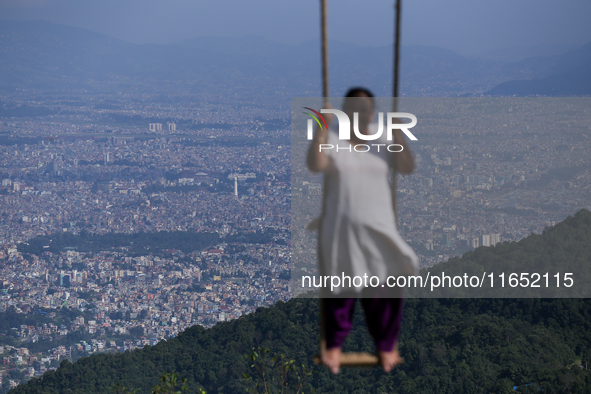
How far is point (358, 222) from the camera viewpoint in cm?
312

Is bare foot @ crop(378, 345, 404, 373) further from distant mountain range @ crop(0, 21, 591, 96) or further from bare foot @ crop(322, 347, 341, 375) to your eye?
distant mountain range @ crop(0, 21, 591, 96)

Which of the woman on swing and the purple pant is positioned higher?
the woman on swing

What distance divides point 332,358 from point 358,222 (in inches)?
26.3

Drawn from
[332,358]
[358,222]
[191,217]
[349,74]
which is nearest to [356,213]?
[358,222]

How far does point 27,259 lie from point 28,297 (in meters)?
12.3

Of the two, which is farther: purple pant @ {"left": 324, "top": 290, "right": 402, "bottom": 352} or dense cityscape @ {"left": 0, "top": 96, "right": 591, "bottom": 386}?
dense cityscape @ {"left": 0, "top": 96, "right": 591, "bottom": 386}

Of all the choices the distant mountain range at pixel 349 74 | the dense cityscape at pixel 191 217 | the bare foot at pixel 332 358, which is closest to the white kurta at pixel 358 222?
the bare foot at pixel 332 358

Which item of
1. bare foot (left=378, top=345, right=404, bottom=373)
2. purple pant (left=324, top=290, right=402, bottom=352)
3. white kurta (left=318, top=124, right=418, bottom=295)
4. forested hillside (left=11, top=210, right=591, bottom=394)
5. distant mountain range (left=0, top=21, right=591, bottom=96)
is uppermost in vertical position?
distant mountain range (left=0, top=21, right=591, bottom=96)

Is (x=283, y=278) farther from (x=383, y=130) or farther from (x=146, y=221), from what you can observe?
(x=383, y=130)

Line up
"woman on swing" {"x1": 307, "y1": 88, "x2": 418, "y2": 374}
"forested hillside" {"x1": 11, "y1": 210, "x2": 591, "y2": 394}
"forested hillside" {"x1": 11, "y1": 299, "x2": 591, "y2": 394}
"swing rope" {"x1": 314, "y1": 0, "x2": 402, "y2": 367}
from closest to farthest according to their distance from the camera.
Answer: "woman on swing" {"x1": 307, "y1": 88, "x2": 418, "y2": 374} → "swing rope" {"x1": 314, "y1": 0, "x2": 402, "y2": 367} → "forested hillside" {"x1": 11, "y1": 210, "x2": 591, "y2": 394} → "forested hillside" {"x1": 11, "y1": 299, "x2": 591, "y2": 394}

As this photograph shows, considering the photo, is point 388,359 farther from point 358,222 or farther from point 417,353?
point 417,353

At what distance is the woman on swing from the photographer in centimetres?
311

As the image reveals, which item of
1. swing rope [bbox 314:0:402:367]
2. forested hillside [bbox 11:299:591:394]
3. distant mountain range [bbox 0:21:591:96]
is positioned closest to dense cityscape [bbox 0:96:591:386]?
forested hillside [bbox 11:299:591:394]

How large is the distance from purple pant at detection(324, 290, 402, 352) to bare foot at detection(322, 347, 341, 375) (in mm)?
20
